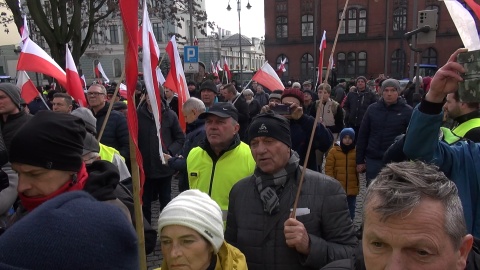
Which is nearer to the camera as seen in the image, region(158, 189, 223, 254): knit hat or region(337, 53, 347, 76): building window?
region(158, 189, 223, 254): knit hat

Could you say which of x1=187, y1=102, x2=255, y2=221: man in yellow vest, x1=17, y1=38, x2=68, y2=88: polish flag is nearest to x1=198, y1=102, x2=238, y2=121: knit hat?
x1=187, y1=102, x2=255, y2=221: man in yellow vest

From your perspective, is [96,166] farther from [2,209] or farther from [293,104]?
[293,104]

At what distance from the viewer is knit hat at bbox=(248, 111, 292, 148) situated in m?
2.62

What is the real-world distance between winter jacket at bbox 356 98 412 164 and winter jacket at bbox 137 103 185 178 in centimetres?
240

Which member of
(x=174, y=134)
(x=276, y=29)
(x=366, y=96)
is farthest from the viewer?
(x=276, y=29)

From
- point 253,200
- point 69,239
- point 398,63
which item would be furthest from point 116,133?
point 398,63

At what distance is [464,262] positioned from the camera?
1455mm

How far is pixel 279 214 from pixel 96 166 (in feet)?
3.29

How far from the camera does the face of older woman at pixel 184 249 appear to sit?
2014 millimetres

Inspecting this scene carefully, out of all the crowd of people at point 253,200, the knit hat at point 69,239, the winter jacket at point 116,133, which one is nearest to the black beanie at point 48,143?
the crowd of people at point 253,200

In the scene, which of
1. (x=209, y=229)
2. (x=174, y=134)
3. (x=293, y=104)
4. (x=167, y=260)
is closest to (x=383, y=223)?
(x=209, y=229)

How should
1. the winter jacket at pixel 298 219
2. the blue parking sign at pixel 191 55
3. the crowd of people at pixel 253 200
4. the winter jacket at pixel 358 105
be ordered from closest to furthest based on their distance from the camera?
the crowd of people at pixel 253 200 < the winter jacket at pixel 298 219 < the winter jacket at pixel 358 105 < the blue parking sign at pixel 191 55

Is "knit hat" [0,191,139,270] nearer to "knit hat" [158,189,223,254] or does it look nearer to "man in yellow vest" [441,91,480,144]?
"knit hat" [158,189,223,254]

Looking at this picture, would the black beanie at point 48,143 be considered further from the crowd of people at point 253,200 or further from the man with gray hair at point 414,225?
the man with gray hair at point 414,225
